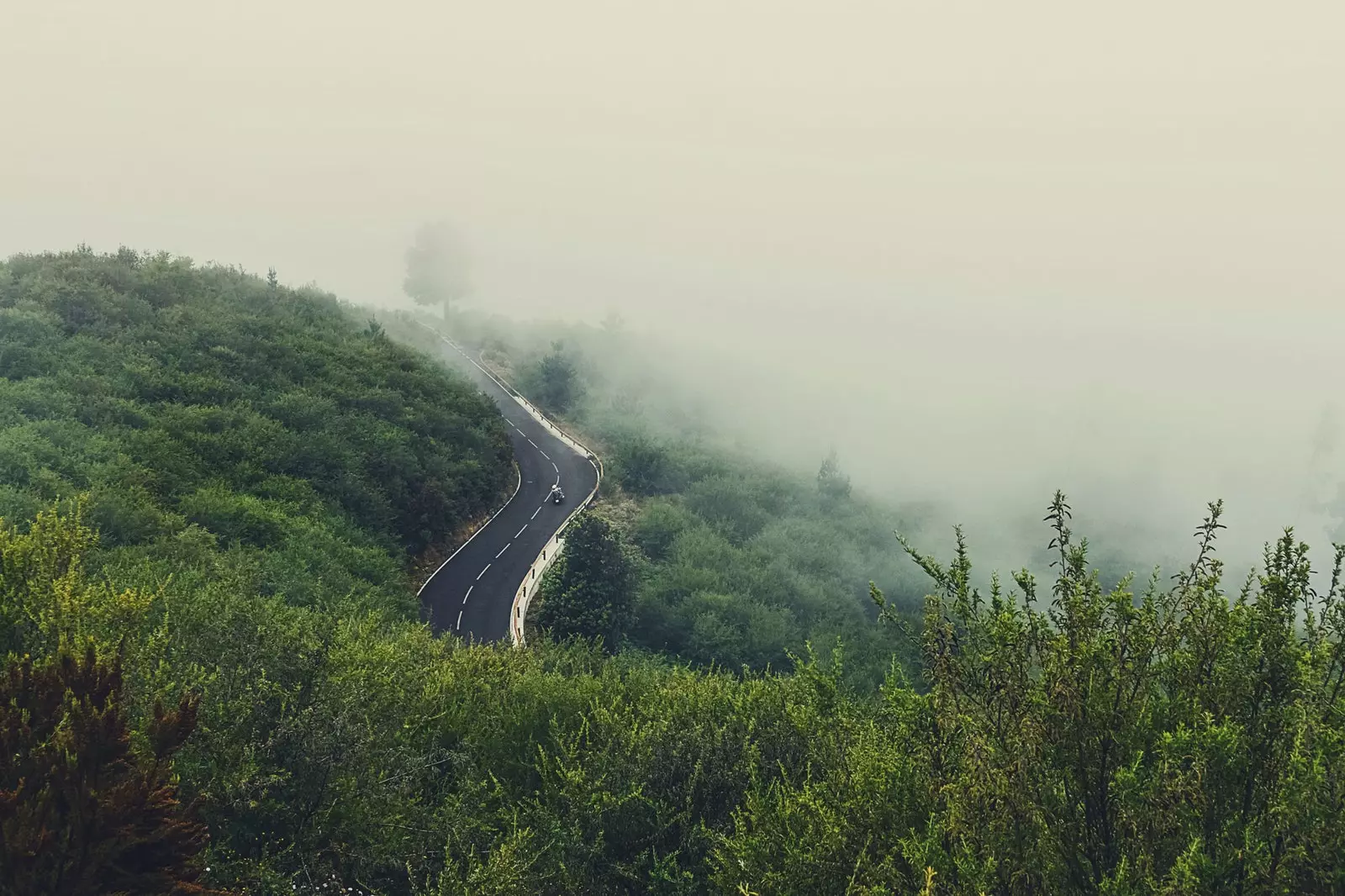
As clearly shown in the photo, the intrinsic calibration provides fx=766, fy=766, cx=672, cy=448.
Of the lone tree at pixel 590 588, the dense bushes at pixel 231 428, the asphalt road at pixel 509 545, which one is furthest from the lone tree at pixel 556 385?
the lone tree at pixel 590 588

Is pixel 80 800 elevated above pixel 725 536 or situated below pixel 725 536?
above

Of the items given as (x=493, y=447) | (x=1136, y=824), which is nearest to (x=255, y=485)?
(x=493, y=447)

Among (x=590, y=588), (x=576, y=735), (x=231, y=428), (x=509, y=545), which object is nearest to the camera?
(x=576, y=735)

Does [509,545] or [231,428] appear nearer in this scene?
[231,428]

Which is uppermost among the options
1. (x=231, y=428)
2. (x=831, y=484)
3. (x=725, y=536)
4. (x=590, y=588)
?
(x=231, y=428)

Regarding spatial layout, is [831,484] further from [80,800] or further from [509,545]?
[80,800]

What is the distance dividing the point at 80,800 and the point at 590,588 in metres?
26.2

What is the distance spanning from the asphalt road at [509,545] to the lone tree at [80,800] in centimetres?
2176

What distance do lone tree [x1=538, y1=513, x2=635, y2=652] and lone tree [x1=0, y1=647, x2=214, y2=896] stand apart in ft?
79.6

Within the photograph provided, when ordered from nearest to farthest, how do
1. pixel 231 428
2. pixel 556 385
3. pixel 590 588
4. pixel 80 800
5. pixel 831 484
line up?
pixel 80 800
pixel 590 588
pixel 231 428
pixel 831 484
pixel 556 385

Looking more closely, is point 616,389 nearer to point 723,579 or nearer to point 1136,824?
point 723,579

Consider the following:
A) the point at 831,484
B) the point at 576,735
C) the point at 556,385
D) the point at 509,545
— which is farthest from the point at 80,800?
the point at 556,385

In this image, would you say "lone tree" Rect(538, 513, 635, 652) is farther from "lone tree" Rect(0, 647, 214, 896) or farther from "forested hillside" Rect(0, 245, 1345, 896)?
"lone tree" Rect(0, 647, 214, 896)

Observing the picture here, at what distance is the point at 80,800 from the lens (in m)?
8.87
